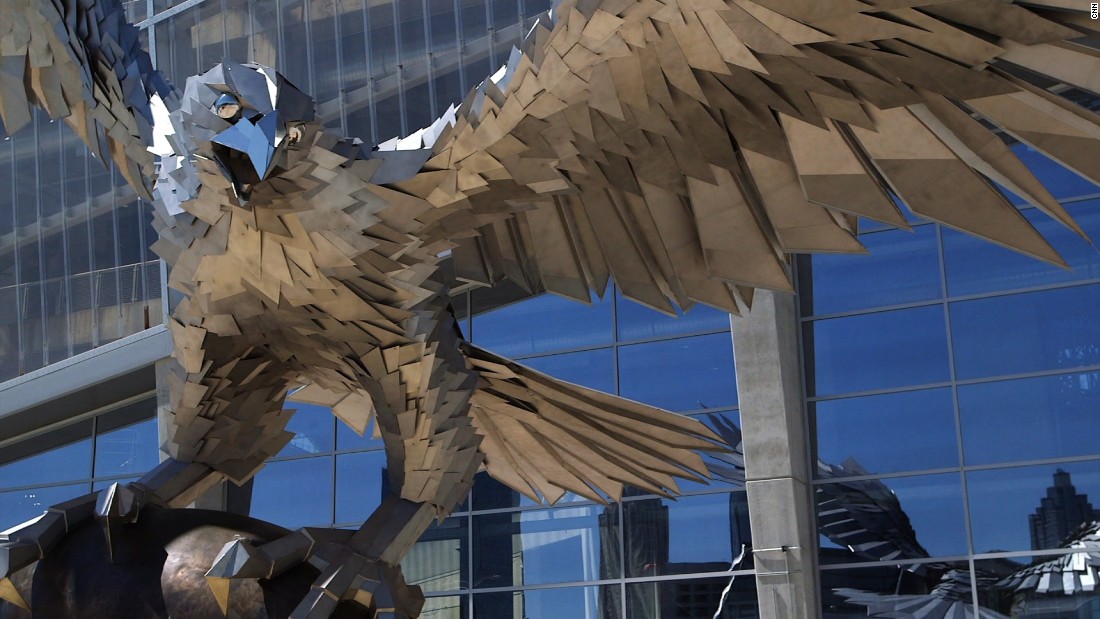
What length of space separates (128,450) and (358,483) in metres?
2.67

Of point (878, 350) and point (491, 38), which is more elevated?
point (491, 38)

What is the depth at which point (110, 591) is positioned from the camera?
3684 mm

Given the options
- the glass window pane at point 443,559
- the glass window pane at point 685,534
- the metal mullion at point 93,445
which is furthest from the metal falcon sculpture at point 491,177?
the metal mullion at point 93,445

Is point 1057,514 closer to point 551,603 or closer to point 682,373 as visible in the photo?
point 682,373

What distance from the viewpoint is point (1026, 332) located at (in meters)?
9.67

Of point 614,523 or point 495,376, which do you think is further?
point 614,523

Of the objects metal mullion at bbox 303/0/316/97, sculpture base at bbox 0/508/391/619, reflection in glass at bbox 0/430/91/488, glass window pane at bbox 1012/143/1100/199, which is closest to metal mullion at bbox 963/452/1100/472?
glass window pane at bbox 1012/143/1100/199

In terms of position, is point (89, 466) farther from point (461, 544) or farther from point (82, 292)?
point (461, 544)

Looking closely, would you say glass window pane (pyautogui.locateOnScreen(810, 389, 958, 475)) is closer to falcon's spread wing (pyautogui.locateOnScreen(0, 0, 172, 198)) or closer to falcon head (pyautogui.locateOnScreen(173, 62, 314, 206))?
falcon's spread wing (pyautogui.locateOnScreen(0, 0, 172, 198))

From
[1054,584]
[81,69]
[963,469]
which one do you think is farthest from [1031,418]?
[81,69]

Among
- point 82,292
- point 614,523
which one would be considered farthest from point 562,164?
point 82,292

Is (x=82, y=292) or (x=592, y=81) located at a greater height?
(x=82, y=292)

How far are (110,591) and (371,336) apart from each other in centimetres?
112

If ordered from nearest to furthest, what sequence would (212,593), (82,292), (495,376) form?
(212,593)
(495,376)
(82,292)
